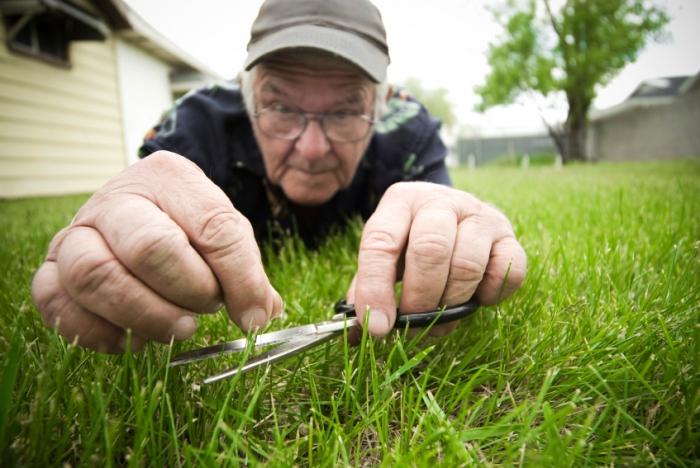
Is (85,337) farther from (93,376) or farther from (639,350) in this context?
(639,350)

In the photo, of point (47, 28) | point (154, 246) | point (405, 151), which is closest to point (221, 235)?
point (154, 246)

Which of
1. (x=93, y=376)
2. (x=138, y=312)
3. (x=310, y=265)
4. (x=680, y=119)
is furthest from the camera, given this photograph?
(x=680, y=119)

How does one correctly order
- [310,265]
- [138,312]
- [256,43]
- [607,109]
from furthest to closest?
[607,109]
[310,265]
[256,43]
[138,312]

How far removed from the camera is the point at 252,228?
111 centimetres

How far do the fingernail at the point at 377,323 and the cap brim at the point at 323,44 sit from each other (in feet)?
3.67

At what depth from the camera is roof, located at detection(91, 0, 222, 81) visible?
8.48m

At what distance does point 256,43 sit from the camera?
1633 mm

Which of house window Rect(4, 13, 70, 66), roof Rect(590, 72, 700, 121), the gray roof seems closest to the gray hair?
house window Rect(4, 13, 70, 66)

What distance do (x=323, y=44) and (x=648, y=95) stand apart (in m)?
28.3

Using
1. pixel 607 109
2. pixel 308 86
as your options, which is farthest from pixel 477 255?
pixel 607 109

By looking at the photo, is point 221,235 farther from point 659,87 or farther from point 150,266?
point 659,87

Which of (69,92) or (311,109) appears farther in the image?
(69,92)

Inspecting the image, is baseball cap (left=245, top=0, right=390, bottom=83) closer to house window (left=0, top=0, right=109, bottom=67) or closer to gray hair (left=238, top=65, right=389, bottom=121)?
gray hair (left=238, top=65, right=389, bottom=121)

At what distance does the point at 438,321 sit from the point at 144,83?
11999 mm
